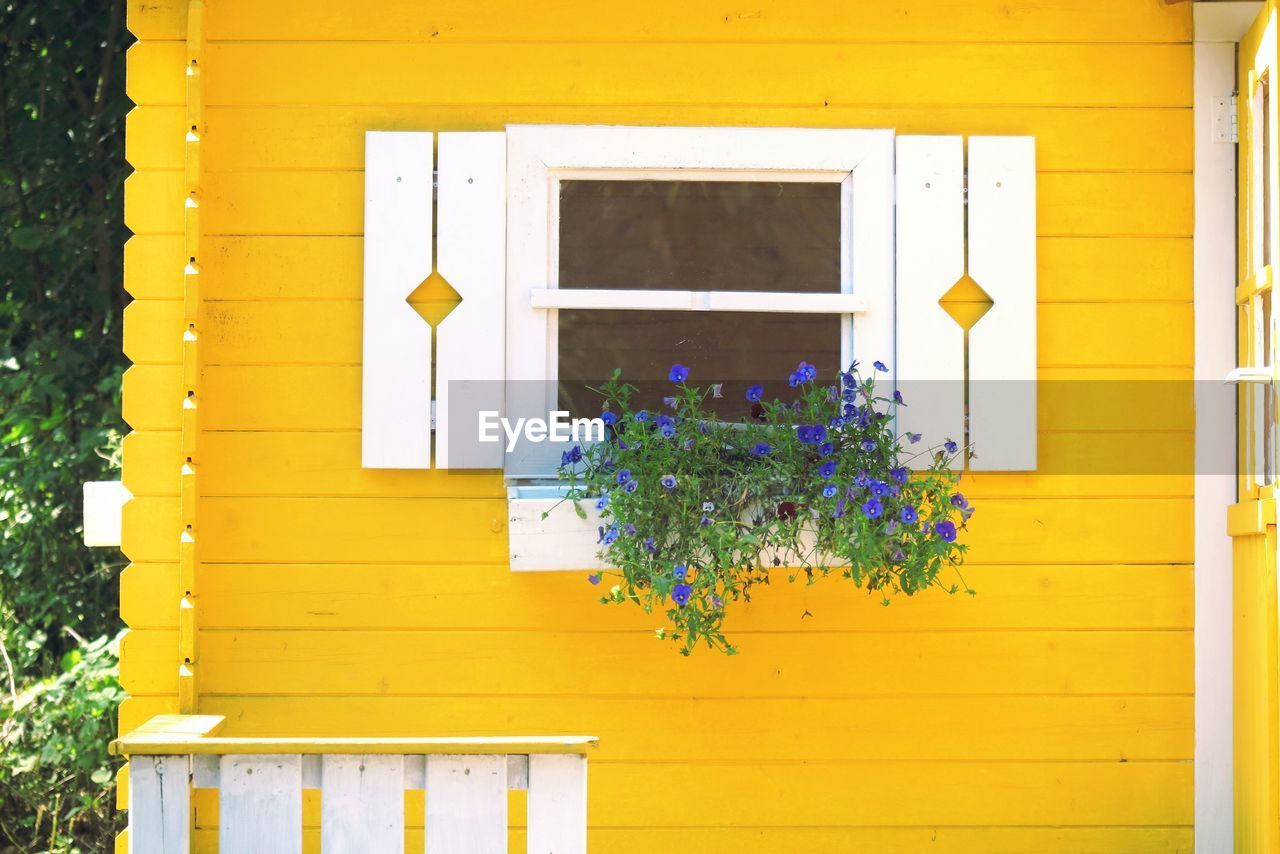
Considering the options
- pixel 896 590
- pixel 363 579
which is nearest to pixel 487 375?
pixel 363 579

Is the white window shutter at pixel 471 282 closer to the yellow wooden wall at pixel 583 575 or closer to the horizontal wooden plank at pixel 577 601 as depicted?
the yellow wooden wall at pixel 583 575

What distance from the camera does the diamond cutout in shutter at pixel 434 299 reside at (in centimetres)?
291

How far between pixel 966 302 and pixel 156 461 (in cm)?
171

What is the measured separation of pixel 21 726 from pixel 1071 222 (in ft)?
11.8

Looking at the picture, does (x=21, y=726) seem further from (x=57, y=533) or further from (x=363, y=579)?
(x=363, y=579)

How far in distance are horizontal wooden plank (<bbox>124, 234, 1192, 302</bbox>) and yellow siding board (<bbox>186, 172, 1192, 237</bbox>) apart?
24mm

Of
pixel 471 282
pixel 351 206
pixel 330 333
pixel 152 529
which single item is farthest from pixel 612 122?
pixel 152 529

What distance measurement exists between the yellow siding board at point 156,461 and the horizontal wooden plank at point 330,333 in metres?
0.16

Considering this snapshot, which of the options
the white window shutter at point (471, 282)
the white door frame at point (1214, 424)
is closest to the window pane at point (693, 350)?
the white window shutter at point (471, 282)

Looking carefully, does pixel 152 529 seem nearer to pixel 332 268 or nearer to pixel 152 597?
pixel 152 597

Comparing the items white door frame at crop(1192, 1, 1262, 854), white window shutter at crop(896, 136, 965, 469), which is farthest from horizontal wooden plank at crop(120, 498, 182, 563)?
white door frame at crop(1192, 1, 1262, 854)

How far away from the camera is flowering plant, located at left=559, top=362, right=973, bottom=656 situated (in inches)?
102

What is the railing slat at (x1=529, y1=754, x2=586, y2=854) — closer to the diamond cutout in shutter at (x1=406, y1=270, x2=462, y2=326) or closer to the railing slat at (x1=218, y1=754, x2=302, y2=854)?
the railing slat at (x1=218, y1=754, x2=302, y2=854)

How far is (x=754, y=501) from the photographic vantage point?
8.70 feet
